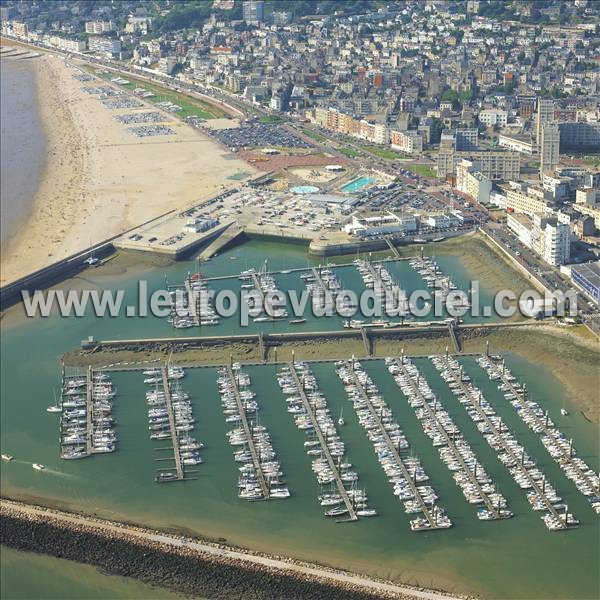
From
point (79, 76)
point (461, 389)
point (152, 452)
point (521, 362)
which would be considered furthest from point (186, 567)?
point (79, 76)

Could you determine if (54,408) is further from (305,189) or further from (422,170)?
(422,170)

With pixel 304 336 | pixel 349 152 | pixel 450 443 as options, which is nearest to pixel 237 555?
pixel 450 443

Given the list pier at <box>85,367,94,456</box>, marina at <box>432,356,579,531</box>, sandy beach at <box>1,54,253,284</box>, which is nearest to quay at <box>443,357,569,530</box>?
marina at <box>432,356,579,531</box>

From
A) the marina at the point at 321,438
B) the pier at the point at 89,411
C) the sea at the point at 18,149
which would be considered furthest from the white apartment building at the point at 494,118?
the pier at the point at 89,411

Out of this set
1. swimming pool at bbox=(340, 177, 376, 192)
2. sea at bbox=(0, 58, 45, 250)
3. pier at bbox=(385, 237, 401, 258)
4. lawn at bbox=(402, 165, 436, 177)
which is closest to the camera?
pier at bbox=(385, 237, 401, 258)

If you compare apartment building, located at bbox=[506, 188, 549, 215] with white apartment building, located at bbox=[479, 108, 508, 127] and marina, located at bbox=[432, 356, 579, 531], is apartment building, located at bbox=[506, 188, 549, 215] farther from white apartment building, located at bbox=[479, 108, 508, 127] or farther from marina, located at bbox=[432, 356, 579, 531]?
white apartment building, located at bbox=[479, 108, 508, 127]

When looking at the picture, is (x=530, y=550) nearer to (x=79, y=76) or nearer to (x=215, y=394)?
(x=215, y=394)
